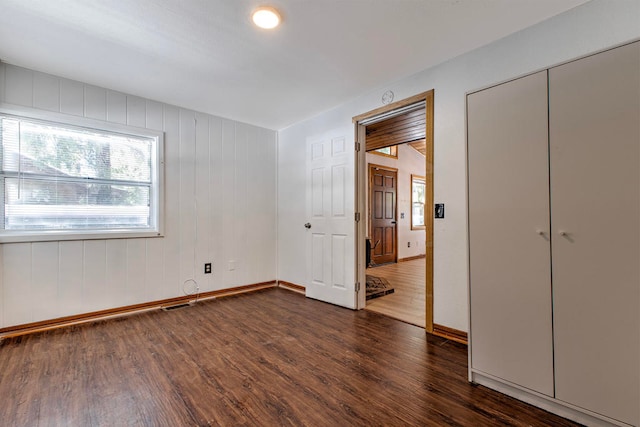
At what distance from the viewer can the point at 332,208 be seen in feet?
11.5

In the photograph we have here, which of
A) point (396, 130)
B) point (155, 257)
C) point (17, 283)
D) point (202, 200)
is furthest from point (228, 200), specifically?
point (396, 130)

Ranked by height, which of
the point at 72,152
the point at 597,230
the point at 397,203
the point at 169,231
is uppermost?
the point at 72,152

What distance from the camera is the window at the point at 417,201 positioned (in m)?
7.47

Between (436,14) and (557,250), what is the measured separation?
168cm

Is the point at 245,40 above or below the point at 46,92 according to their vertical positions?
above

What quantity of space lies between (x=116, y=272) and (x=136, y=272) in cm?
19

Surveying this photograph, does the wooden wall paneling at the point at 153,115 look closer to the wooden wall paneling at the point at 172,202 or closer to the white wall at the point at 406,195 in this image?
the wooden wall paneling at the point at 172,202

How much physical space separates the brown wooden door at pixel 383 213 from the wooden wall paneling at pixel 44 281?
16.6ft

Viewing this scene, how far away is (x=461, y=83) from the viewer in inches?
94.3

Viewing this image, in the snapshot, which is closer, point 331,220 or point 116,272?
point 116,272

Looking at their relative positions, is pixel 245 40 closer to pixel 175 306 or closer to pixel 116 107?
pixel 116 107

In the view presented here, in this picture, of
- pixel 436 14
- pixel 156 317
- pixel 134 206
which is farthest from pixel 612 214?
pixel 134 206

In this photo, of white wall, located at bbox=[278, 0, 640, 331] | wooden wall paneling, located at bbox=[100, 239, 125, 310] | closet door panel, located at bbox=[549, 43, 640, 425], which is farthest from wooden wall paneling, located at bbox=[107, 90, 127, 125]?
closet door panel, located at bbox=[549, 43, 640, 425]

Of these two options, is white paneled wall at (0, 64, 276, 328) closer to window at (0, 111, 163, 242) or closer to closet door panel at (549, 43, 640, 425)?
window at (0, 111, 163, 242)
